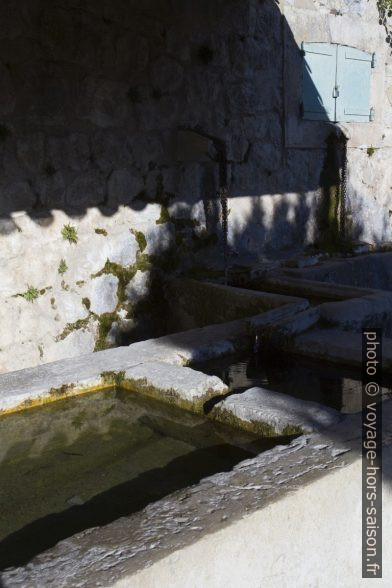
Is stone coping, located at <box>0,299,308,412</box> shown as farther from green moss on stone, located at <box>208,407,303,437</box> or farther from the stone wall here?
the stone wall

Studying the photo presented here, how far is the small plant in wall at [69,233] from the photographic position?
12.2 ft

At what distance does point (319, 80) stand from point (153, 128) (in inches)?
65.8

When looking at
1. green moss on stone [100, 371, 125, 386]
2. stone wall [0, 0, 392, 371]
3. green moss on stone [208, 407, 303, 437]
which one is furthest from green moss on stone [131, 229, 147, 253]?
green moss on stone [208, 407, 303, 437]

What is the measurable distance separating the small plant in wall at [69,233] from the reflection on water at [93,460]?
145 cm

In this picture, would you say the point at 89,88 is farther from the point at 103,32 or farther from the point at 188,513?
the point at 188,513

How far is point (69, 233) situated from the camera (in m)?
3.74

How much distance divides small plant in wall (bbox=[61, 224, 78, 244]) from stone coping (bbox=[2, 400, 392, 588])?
7.06 feet

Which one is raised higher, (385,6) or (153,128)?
(385,6)

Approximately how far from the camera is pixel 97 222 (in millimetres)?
3887

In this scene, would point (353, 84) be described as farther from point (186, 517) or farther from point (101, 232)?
point (186, 517)

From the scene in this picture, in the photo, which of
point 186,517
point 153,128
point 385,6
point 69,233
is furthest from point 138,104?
point 186,517

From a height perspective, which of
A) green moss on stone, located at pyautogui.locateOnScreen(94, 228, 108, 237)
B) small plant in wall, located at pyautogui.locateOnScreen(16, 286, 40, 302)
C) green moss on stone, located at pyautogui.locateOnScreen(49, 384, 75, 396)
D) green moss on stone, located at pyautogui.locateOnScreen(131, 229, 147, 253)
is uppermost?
green moss on stone, located at pyautogui.locateOnScreen(94, 228, 108, 237)

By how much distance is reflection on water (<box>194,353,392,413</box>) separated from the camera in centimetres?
258

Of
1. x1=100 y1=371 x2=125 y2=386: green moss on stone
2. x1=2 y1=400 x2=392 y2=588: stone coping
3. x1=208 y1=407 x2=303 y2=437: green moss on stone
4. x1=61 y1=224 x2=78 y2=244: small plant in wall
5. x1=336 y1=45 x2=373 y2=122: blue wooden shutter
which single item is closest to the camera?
x1=2 y1=400 x2=392 y2=588: stone coping
